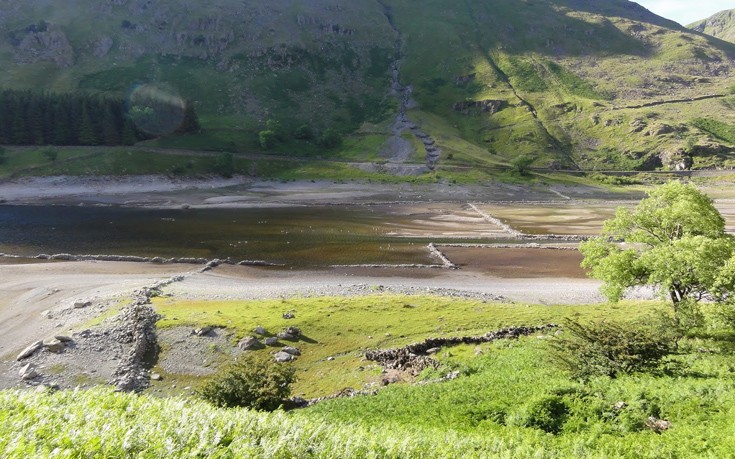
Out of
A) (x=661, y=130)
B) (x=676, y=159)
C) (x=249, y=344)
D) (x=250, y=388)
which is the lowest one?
(x=249, y=344)

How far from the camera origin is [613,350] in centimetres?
2055

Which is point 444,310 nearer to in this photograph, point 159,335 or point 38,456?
point 159,335

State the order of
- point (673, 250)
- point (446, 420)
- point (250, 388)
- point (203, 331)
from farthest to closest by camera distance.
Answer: point (203, 331), point (673, 250), point (250, 388), point (446, 420)

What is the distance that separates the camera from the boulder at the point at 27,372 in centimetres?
2686

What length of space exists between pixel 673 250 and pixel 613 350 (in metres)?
8.32

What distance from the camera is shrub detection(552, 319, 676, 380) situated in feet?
65.2

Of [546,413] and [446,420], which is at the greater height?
[546,413]

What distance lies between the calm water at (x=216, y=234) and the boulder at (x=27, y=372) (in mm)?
32666

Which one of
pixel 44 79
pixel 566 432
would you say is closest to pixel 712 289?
pixel 566 432

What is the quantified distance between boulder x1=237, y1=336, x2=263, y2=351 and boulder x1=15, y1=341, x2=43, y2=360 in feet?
47.2

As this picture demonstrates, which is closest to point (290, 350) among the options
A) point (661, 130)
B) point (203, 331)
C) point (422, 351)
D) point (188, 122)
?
point (203, 331)

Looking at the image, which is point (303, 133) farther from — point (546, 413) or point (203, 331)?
point (546, 413)

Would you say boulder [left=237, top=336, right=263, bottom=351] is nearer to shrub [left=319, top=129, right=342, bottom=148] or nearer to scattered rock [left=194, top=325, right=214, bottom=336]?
scattered rock [left=194, top=325, right=214, bottom=336]

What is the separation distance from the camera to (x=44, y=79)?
18738cm
